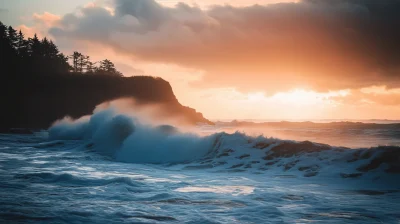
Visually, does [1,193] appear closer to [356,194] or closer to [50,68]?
[356,194]

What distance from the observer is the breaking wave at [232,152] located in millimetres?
10914

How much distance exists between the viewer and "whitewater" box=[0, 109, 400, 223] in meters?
5.97

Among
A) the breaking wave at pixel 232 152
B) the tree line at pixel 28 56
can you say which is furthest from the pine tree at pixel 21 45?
the breaking wave at pixel 232 152

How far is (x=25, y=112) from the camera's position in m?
47.2

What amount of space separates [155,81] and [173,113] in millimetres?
6890

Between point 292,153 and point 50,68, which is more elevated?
point 50,68

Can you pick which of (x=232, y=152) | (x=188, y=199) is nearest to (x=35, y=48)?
(x=232, y=152)

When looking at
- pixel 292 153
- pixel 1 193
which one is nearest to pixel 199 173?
pixel 292 153

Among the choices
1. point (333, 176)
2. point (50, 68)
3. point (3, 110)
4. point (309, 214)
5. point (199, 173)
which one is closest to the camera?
point (309, 214)

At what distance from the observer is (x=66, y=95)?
50.8 m

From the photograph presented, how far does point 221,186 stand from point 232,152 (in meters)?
6.01

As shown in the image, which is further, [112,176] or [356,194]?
[112,176]

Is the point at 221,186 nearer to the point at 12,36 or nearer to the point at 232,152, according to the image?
the point at 232,152

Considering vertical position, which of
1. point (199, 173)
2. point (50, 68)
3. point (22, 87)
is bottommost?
point (199, 173)
